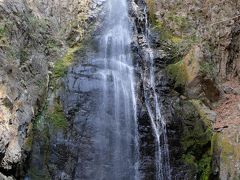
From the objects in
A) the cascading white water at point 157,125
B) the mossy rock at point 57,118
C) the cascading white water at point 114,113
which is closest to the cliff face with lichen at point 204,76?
the cascading white water at point 157,125

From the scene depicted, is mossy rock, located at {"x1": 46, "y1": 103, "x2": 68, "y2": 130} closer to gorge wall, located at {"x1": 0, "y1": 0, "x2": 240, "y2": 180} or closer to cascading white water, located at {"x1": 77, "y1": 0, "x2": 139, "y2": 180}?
gorge wall, located at {"x1": 0, "y1": 0, "x2": 240, "y2": 180}

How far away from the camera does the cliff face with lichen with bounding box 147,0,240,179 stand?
11055mm

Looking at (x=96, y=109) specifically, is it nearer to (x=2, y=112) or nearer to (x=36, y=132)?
(x=36, y=132)

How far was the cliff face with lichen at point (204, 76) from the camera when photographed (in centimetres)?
1105

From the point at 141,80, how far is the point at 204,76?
7.27ft

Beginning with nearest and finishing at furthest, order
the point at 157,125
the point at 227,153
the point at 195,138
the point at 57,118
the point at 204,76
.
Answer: the point at 227,153 → the point at 57,118 → the point at 195,138 → the point at 157,125 → the point at 204,76

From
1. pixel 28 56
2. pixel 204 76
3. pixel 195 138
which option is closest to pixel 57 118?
pixel 28 56

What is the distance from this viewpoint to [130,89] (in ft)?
41.4

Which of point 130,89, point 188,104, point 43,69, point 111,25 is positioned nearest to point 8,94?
point 43,69

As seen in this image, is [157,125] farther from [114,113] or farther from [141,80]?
[141,80]

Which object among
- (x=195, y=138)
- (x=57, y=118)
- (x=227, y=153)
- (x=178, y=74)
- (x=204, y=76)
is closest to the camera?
(x=227, y=153)

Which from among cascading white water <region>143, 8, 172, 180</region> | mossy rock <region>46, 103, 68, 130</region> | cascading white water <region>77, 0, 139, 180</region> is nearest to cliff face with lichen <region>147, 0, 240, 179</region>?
cascading white water <region>143, 8, 172, 180</region>

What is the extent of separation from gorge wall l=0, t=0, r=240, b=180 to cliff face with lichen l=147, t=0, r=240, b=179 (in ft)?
0.11

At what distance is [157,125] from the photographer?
11766 millimetres
